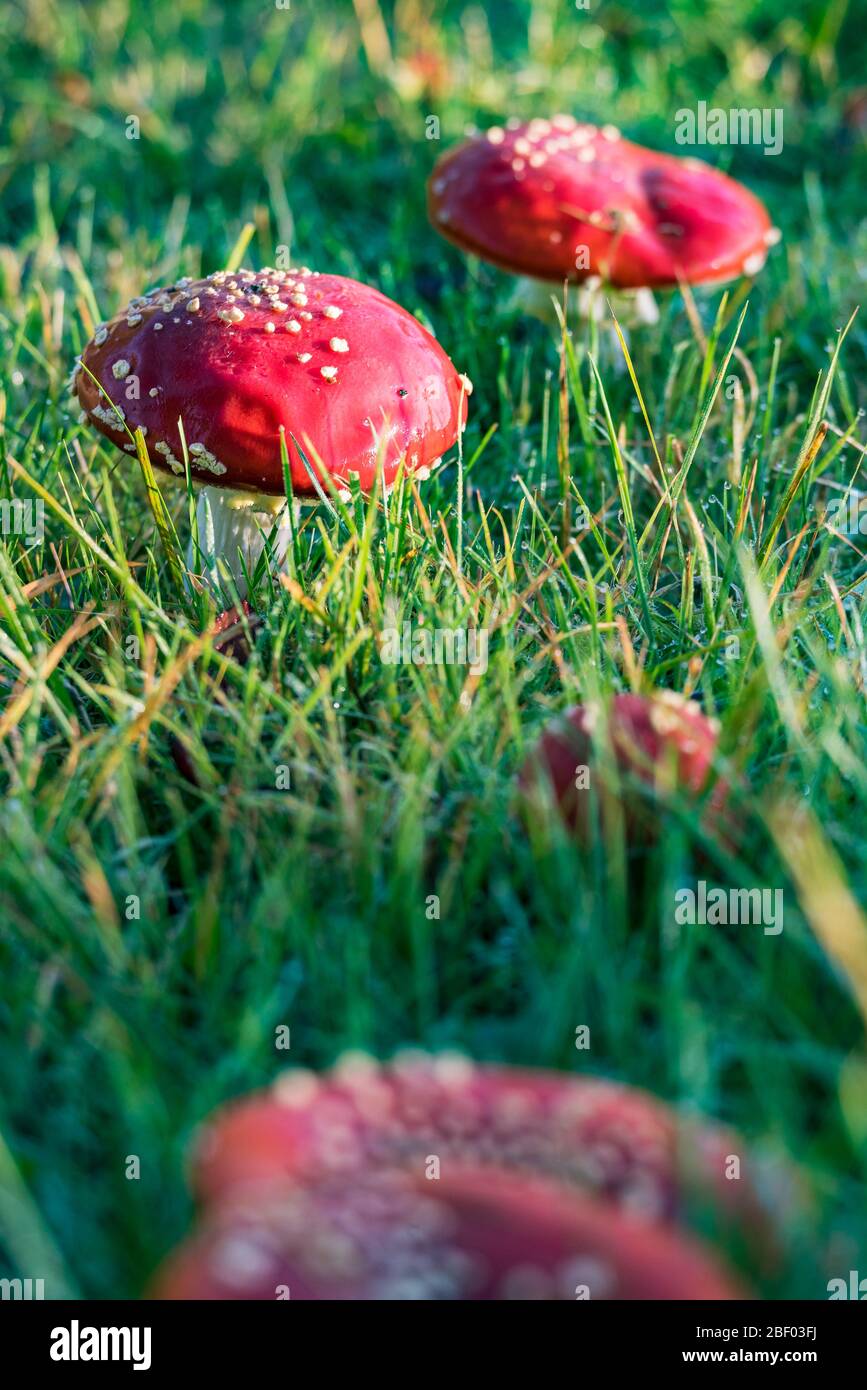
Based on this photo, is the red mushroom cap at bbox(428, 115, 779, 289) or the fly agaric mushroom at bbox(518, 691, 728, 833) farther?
the red mushroom cap at bbox(428, 115, 779, 289)


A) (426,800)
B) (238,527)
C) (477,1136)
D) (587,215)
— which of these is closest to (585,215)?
(587,215)

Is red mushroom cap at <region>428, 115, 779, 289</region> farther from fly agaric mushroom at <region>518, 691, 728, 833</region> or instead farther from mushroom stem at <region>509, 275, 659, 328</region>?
fly agaric mushroom at <region>518, 691, 728, 833</region>

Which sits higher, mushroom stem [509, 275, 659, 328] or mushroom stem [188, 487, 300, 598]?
mushroom stem [509, 275, 659, 328]

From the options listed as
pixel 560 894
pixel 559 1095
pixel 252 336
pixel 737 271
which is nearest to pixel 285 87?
pixel 737 271

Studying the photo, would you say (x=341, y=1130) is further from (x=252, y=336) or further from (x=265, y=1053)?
(x=252, y=336)

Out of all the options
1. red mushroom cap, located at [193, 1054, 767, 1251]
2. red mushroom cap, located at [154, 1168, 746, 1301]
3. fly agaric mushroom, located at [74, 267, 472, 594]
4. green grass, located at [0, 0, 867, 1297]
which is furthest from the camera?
fly agaric mushroom, located at [74, 267, 472, 594]
